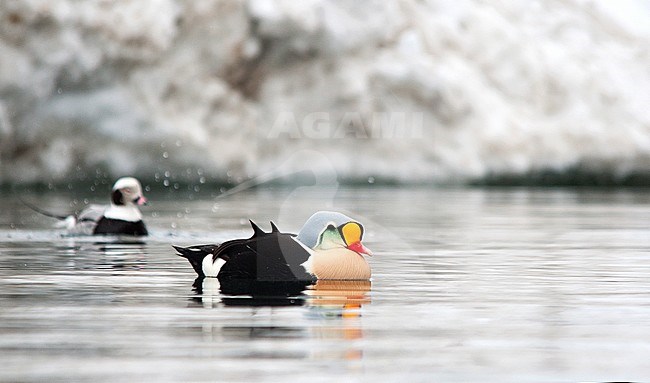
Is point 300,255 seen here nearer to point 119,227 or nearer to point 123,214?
point 119,227

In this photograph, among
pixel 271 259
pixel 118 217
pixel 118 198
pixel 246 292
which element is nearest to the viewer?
pixel 246 292

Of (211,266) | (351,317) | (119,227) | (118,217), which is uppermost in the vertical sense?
(118,217)

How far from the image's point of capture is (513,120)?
3778 centimetres

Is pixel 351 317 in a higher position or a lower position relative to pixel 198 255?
lower

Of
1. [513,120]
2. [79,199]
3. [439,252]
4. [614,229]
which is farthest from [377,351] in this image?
[513,120]

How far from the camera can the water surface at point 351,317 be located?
554cm

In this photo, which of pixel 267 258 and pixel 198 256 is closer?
pixel 267 258

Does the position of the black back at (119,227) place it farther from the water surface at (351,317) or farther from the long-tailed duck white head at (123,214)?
the water surface at (351,317)

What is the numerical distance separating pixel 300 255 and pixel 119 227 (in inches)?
262

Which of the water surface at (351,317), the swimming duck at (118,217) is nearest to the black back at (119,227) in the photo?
the swimming duck at (118,217)

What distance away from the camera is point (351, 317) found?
7340 mm

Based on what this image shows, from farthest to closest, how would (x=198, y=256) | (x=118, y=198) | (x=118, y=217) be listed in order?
(x=118, y=198), (x=118, y=217), (x=198, y=256)

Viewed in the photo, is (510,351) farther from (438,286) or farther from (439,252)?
(439,252)

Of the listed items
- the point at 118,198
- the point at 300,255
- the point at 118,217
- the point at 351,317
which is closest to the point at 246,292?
the point at 300,255
